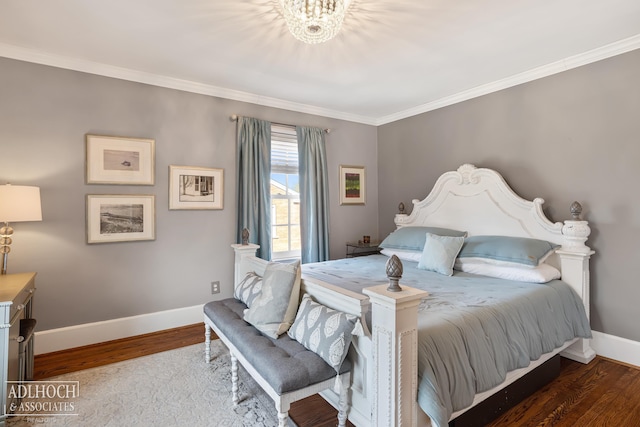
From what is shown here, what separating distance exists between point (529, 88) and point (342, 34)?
2040 millimetres

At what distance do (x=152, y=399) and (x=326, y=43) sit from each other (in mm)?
2928

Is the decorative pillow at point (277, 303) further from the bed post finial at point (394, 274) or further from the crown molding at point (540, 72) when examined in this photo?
the crown molding at point (540, 72)

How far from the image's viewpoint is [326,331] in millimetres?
1637

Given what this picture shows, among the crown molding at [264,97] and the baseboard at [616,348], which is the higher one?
the crown molding at [264,97]

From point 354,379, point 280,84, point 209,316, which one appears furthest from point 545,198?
point 209,316

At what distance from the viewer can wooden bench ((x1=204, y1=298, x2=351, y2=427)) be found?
4.88 ft

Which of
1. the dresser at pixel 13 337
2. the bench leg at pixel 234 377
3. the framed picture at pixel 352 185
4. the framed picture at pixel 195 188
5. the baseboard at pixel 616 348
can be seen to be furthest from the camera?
the framed picture at pixel 352 185

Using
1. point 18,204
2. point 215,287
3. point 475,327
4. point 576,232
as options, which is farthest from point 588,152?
point 18,204

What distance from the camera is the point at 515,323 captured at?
1.98 metres

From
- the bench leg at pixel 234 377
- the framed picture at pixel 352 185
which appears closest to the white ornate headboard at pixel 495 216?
the framed picture at pixel 352 185

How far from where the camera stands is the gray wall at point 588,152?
2.54m

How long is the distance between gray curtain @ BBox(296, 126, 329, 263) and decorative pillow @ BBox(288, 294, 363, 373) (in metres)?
2.23

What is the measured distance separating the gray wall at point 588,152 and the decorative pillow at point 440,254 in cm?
→ 96

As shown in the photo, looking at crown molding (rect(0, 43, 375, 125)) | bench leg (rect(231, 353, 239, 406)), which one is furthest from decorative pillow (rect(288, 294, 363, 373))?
crown molding (rect(0, 43, 375, 125))
